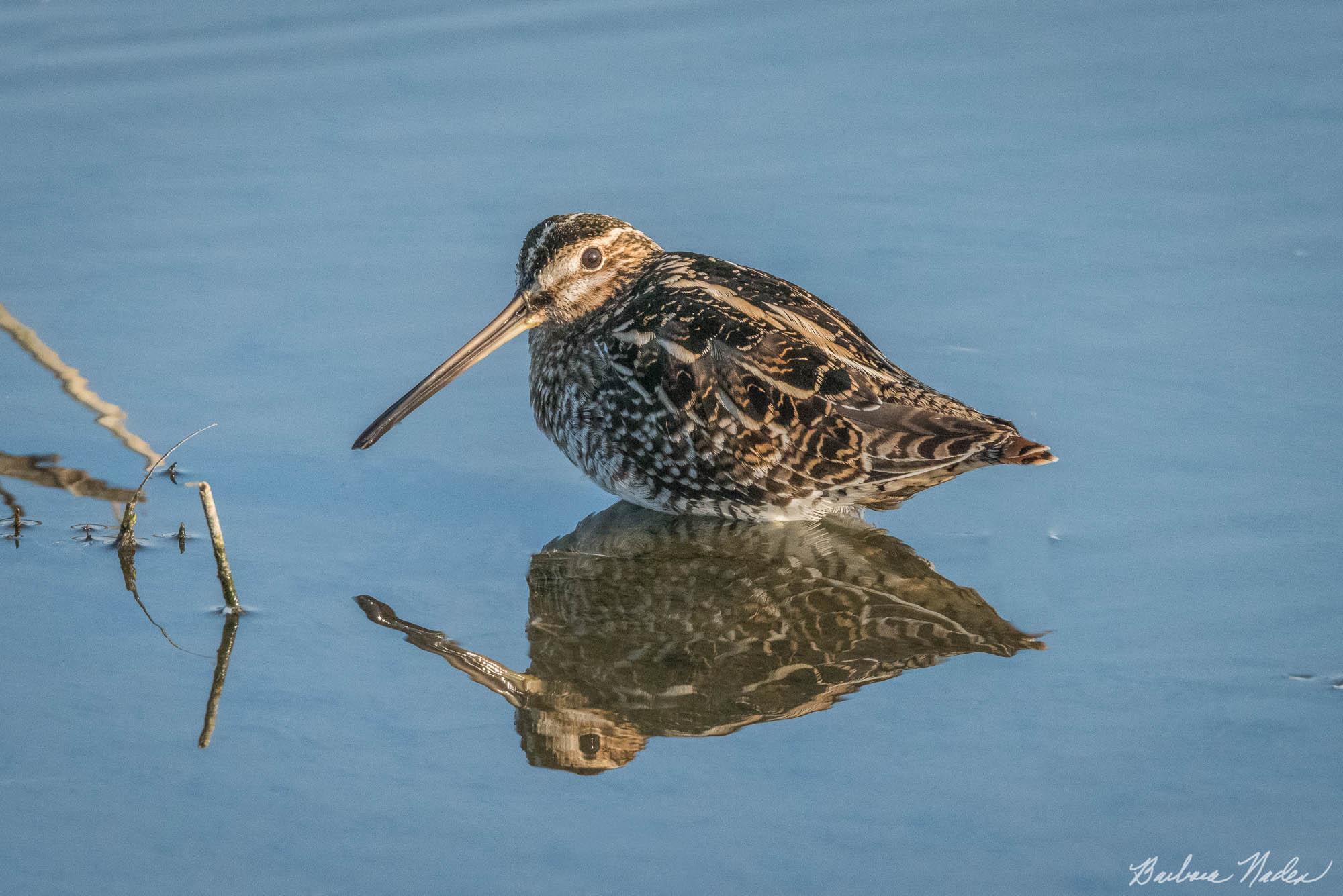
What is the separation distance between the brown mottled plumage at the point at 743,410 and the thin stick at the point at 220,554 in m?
1.16

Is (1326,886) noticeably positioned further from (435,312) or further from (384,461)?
(435,312)

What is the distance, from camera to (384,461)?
277 inches

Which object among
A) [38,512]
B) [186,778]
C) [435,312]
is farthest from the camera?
[435,312]

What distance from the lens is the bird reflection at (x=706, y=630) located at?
5.31 m

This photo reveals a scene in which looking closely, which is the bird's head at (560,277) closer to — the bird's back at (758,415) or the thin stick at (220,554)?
the bird's back at (758,415)

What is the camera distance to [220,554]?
18.6ft

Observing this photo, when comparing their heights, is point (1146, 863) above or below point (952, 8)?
below

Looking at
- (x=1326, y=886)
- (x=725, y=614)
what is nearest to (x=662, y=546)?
(x=725, y=614)

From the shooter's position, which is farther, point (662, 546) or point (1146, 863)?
point (662, 546)

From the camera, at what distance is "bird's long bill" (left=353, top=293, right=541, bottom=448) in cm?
685

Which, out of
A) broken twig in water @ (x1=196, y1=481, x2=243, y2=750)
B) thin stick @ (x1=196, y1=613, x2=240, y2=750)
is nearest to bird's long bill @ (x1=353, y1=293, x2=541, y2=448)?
broken twig in water @ (x1=196, y1=481, x2=243, y2=750)

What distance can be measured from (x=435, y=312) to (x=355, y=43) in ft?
9.90
